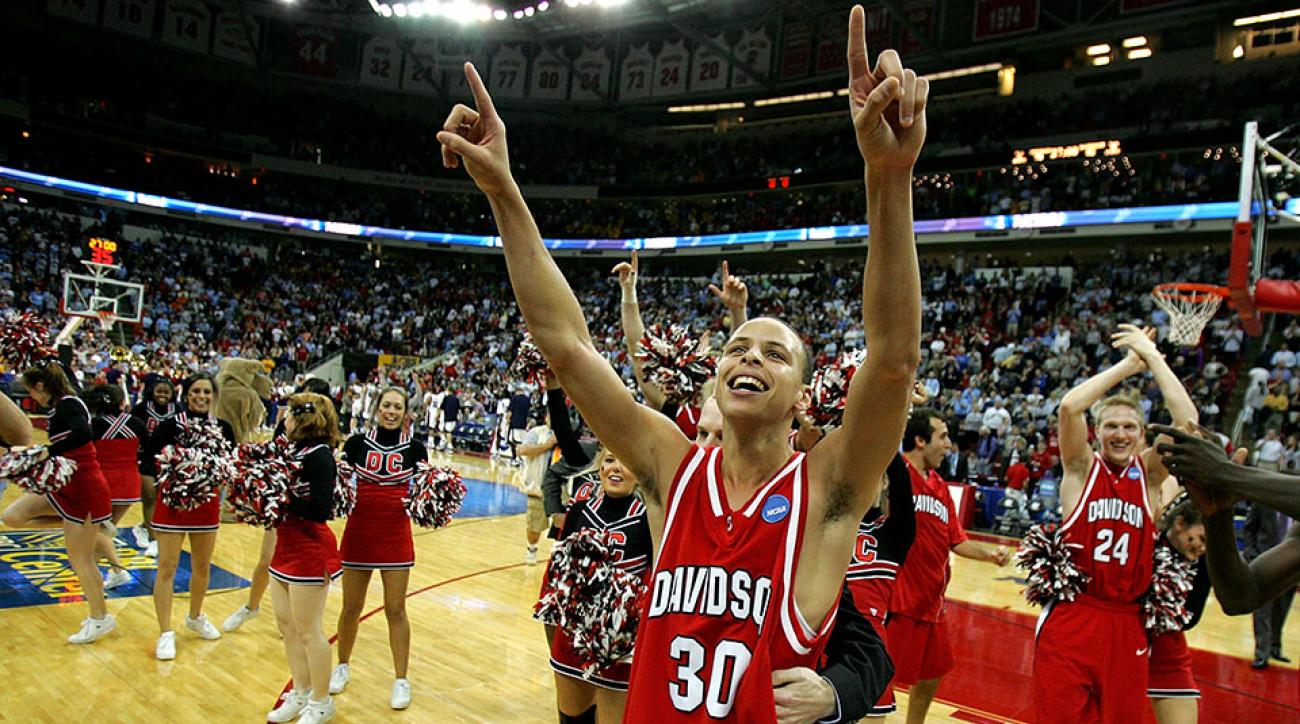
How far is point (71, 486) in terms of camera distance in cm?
550

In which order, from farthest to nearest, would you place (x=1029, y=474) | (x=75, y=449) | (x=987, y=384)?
(x=987, y=384) < (x=1029, y=474) < (x=75, y=449)

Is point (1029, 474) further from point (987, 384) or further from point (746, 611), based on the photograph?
point (746, 611)

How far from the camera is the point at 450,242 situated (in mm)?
33625

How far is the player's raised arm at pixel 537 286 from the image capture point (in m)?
1.81

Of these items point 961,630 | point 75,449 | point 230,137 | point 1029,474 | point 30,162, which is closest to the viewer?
point 75,449

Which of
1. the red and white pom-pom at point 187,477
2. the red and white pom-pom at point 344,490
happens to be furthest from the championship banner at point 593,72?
the red and white pom-pom at point 344,490

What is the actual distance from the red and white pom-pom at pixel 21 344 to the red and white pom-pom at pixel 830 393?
5.57m

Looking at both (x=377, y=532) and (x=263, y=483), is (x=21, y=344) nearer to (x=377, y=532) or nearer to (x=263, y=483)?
(x=263, y=483)

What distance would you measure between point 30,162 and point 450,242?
47.6 ft

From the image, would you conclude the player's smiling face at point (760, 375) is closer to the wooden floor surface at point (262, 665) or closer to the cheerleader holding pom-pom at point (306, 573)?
the cheerleader holding pom-pom at point (306, 573)

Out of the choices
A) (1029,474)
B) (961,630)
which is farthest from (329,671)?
(1029,474)

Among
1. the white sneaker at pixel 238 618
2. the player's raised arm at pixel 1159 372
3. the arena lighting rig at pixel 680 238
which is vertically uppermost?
the arena lighting rig at pixel 680 238

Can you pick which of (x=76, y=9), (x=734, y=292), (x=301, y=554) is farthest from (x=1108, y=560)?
(x=76, y=9)

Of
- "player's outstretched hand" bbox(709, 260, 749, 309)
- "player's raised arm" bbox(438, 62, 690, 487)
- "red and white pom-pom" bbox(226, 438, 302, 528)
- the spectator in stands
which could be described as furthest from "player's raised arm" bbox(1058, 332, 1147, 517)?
the spectator in stands
